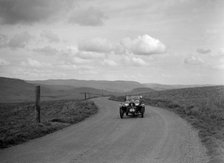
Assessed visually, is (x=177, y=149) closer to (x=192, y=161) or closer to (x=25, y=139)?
(x=192, y=161)

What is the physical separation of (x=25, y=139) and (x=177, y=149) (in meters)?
6.99

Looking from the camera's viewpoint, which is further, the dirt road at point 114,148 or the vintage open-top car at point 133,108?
the vintage open-top car at point 133,108

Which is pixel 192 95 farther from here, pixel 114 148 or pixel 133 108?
pixel 114 148

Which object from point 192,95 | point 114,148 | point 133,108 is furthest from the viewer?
point 192,95

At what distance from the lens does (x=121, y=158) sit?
10.1 metres

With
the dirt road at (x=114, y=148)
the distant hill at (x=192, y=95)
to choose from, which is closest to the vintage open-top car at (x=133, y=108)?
the dirt road at (x=114, y=148)

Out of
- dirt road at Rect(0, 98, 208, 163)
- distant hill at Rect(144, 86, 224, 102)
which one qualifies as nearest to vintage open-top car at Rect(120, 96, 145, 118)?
dirt road at Rect(0, 98, 208, 163)

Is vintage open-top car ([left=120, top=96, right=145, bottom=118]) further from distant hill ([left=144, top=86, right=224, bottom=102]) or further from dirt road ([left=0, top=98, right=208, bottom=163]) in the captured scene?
distant hill ([left=144, top=86, right=224, bottom=102])

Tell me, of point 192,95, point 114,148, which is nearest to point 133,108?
point 114,148

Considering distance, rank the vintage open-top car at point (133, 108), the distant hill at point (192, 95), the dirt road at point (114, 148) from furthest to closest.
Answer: the distant hill at point (192, 95) < the vintage open-top car at point (133, 108) < the dirt road at point (114, 148)

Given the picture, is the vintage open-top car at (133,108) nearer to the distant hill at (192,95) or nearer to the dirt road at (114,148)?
the dirt road at (114,148)

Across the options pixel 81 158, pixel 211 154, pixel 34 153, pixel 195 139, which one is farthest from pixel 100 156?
pixel 195 139

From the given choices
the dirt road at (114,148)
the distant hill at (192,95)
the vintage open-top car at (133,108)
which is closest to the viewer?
the dirt road at (114,148)

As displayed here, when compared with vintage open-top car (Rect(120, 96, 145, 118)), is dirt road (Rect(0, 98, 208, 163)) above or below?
below
